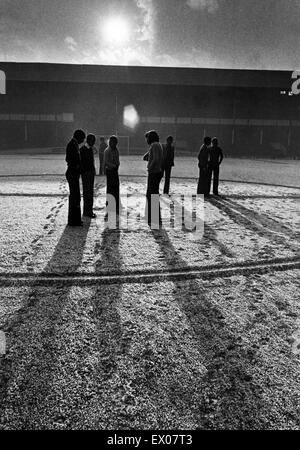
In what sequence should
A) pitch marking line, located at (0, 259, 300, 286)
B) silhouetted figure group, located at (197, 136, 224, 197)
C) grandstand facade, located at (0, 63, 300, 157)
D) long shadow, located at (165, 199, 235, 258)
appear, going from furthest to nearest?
grandstand facade, located at (0, 63, 300, 157) → silhouetted figure group, located at (197, 136, 224, 197) → long shadow, located at (165, 199, 235, 258) → pitch marking line, located at (0, 259, 300, 286)

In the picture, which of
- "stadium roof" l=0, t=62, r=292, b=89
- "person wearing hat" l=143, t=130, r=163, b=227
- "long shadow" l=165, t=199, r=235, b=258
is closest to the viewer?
"long shadow" l=165, t=199, r=235, b=258

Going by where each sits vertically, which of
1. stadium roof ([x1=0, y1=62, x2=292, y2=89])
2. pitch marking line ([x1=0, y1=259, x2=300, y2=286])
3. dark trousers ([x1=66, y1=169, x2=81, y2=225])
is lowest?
pitch marking line ([x1=0, y1=259, x2=300, y2=286])

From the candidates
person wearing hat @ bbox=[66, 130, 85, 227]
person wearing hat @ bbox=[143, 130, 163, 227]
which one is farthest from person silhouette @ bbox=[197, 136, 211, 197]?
person wearing hat @ bbox=[66, 130, 85, 227]

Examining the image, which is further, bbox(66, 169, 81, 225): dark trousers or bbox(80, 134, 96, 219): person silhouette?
bbox(80, 134, 96, 219): person silhouette

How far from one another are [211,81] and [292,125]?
35.3 ft

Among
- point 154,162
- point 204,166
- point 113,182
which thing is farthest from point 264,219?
point 113,182

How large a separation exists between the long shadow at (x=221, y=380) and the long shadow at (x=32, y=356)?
838 mm

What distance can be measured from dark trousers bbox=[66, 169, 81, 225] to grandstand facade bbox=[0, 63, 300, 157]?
29.0m

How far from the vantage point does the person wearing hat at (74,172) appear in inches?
217

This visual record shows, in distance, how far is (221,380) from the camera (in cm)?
217

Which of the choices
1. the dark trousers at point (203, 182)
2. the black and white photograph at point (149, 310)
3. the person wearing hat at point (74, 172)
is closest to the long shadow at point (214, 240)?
the black and white photograph at point (149, 310)

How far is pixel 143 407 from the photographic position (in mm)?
1936

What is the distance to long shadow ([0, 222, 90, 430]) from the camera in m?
1.89

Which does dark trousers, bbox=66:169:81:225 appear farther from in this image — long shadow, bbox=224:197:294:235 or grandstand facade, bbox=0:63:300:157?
grandstand facade, bbox=0:63:300:157
